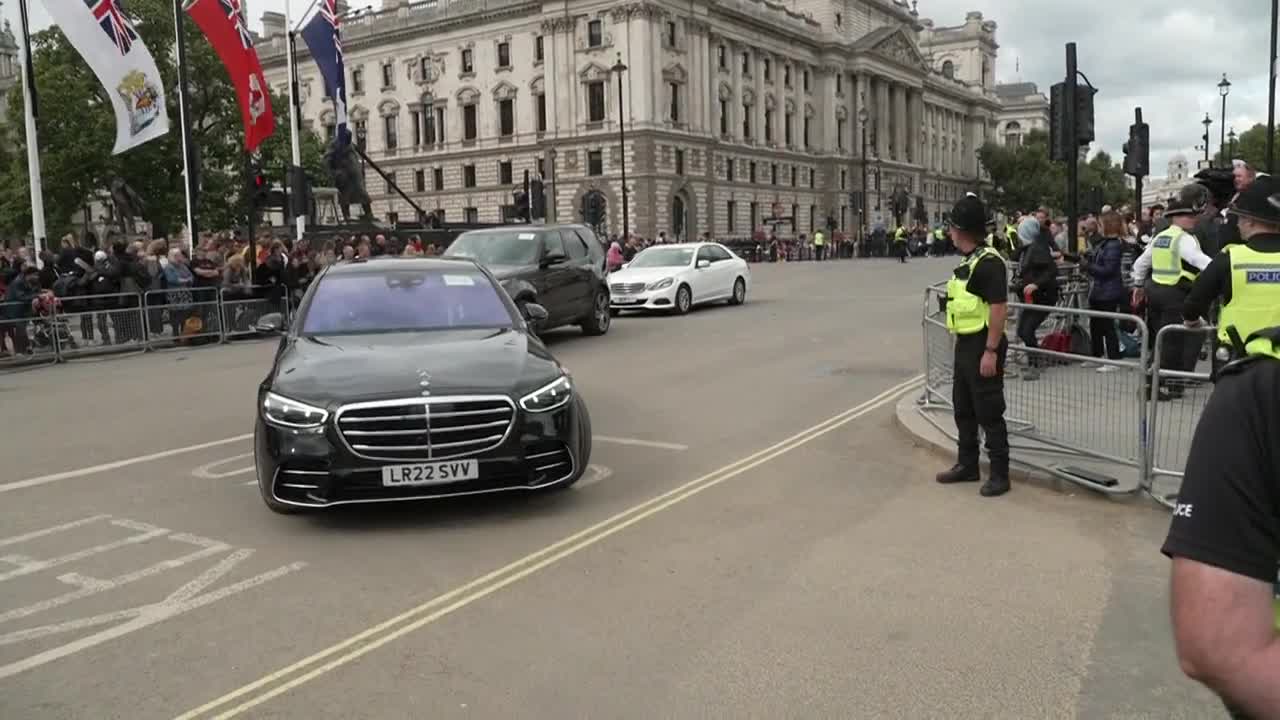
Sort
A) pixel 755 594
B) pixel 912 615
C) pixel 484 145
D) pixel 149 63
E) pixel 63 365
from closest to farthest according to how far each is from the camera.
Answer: pixel 912 615 → pixel 755 594 → pixel 63 365 → pixel 149 63 → pixel 484 145

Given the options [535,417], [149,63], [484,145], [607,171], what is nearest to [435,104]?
[484,145]

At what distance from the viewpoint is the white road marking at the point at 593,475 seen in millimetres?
7204

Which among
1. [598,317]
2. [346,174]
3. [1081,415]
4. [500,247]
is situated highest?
[346,174]

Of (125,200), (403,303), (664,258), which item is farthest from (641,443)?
(125,200)

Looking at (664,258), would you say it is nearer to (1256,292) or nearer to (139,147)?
(1256,292)

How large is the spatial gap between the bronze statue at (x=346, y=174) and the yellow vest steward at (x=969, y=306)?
28134 mm

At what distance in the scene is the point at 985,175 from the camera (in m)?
141

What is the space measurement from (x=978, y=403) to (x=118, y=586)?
5029 millimetres

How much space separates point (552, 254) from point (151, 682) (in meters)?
12.9

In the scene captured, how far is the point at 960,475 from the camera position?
23.3 ft

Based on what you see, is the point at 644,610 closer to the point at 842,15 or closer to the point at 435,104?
the point at 435,104

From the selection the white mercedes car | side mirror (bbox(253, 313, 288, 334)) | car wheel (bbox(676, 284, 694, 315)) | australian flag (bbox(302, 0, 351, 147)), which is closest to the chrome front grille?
→ side mirror (bbox(253, 313, 288, 334))

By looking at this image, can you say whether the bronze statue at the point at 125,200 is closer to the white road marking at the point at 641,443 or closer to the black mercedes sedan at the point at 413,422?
the white road marking at the point at 641,443

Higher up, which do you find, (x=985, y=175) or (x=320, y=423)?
(x=985, y=175)
